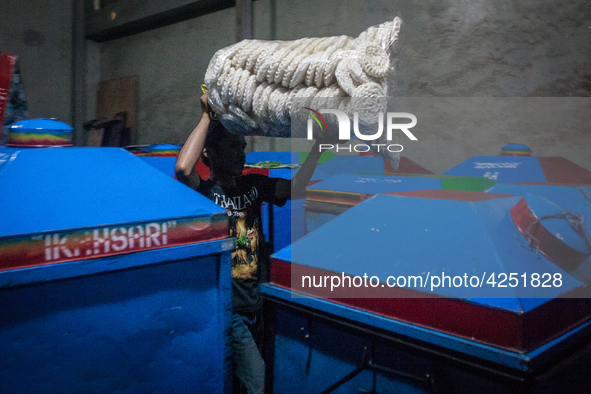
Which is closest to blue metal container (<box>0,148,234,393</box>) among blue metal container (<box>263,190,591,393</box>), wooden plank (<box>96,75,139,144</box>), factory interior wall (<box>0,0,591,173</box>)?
blue metal container (<box>263,190,591,393</box>)

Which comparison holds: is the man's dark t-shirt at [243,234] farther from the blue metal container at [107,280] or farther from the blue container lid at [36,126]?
the blue container lid at [36,126]

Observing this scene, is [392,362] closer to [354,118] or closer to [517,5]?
[354,118]

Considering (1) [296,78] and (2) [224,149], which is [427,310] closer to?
(1) [296,78]

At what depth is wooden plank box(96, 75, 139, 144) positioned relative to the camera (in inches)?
Result: 233

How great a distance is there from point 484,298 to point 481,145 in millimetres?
3155

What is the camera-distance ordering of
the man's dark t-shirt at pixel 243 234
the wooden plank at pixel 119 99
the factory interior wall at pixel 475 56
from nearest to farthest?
1. the man's dark t-shirt at pixel 243 234
2. the factory interior wall at pixel 475 56
3. the wooden plank at pixel 119 99

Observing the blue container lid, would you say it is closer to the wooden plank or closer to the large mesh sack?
the large mesh sack

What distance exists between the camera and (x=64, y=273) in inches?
35.8

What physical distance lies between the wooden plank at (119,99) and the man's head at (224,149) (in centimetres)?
470

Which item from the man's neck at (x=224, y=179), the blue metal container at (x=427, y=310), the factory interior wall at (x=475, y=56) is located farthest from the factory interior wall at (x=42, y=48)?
the blue metal container at (x=427, y=310)

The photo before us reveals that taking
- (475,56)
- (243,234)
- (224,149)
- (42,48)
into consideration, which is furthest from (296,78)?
(42,48)

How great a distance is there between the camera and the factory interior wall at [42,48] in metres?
5.59

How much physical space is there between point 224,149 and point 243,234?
374mm

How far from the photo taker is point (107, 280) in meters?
0.97
